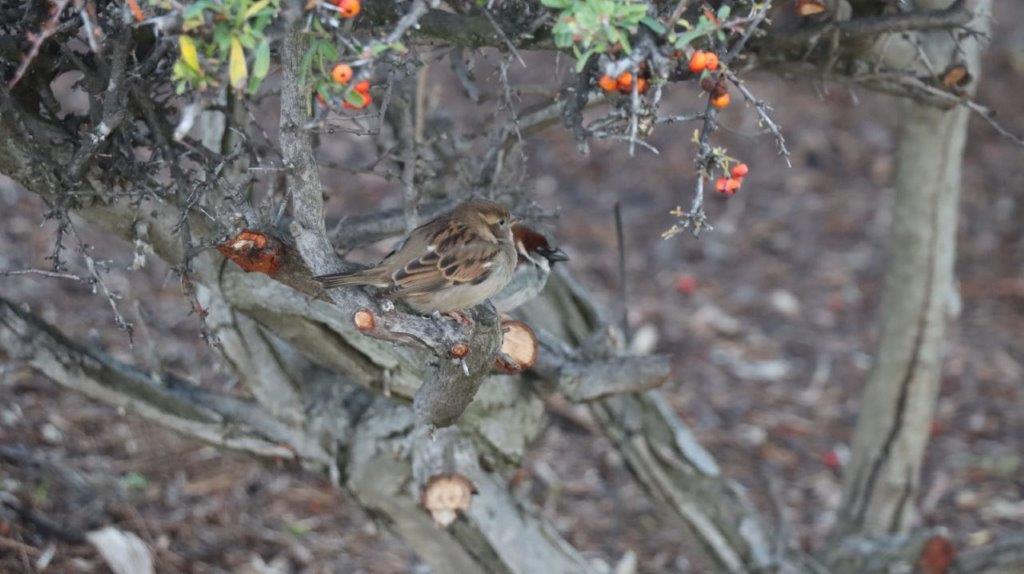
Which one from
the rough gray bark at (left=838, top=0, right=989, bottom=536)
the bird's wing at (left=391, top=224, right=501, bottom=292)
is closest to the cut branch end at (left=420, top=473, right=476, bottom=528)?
the bird's wing at (left=391, top=224, right=501, bottom=292)

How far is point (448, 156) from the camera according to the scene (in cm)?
414

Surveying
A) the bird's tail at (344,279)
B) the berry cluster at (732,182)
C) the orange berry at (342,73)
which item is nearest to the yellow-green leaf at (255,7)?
the orange berry at (342,73)

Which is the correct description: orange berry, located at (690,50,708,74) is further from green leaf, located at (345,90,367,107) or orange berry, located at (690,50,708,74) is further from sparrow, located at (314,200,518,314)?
sparrow, located at (314,200,518,314)

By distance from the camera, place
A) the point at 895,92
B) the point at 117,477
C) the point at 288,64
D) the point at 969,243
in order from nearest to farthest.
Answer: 1. the point at 288,64
2. the point at 895,92
3. the point at 117,477
4. the point at 969,243

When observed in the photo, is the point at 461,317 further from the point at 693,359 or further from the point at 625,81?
the point at 693,359

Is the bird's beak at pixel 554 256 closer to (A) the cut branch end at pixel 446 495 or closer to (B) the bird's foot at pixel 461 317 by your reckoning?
(B) the bird's foot at pixel 461 317

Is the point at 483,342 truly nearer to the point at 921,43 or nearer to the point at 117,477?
the point at 921,43

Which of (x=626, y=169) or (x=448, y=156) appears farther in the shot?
(x=626, y=169)

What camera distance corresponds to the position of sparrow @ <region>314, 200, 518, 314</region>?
3.23m

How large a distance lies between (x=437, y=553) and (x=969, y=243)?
5310 millimetres

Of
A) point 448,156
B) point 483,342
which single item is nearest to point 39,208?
point 448,156

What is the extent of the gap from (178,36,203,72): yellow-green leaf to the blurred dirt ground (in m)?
1.53

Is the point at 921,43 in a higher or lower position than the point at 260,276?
higher

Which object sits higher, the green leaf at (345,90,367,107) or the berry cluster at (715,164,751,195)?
the green leaf at (345,90,367,107)
